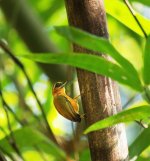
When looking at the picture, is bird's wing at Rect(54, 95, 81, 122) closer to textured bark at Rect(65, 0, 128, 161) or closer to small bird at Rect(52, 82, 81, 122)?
small bird at Rect(52, 82, 81, 122)

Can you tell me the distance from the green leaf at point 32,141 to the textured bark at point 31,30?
1.45ft

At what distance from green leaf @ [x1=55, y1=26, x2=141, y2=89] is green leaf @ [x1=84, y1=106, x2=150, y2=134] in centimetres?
7

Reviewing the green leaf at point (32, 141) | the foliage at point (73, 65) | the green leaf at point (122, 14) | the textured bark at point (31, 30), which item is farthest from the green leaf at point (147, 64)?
the textured bark at point (31, 30)

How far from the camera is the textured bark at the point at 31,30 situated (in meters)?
1.40

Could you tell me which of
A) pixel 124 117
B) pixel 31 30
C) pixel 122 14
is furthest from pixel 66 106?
pixel 31 30

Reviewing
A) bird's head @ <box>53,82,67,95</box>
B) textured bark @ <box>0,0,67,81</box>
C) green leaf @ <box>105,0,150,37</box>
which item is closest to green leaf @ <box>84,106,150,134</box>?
green leaf @ <box>105,0,150,37</box>

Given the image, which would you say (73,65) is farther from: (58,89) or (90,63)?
(58,89)

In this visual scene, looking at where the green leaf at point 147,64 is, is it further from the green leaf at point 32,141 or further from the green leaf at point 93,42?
the green leaf at point 32,141

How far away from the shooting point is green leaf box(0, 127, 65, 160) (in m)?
0.92

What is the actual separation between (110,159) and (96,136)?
37 millimetres

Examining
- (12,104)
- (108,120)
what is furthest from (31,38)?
(108,120)

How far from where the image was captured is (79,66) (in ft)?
2.25

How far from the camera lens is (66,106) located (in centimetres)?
95

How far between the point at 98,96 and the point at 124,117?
81 mm
